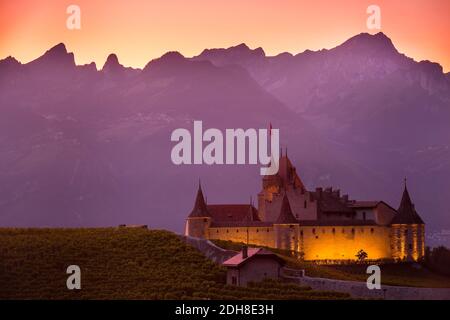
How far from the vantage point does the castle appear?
87.9 metres

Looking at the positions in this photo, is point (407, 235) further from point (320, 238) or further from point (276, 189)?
point (276, 189)

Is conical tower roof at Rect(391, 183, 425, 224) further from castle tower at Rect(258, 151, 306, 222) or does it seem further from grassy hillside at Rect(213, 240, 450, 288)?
castle tower at Rect(258, 151, 306, 222)

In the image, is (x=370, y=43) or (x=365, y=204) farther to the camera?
(x=370, y=43)

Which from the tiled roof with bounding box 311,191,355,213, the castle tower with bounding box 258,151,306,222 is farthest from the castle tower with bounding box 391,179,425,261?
the castle tower with bounding box 258,151,306,222

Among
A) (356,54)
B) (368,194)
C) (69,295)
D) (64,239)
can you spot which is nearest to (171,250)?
(64,239)

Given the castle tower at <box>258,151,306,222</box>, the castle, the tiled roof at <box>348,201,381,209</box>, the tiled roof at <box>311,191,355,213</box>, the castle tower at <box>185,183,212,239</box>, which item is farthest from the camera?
the tiled roof at <box>311,191,355,213</box>

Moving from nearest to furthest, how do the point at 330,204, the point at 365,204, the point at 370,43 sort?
the point at 365,204 → the point at 330,204 → the point at 370,43

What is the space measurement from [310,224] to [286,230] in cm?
297

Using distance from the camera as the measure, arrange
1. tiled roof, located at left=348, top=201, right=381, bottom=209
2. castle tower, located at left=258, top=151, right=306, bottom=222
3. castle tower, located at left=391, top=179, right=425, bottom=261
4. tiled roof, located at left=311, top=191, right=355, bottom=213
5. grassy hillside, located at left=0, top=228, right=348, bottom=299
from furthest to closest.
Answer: tiled roof, located at left=311, top=191, right=355, bottom=213
tiled roof, located at left=348, top=201, right=381, bottom=209
castle tower, located at left=258, top=151, right=306, bottom=222
castle tower, located at left=391, top=179, right=425, bottom=261
grassy hillside, located at left=0, top=228, right=348, bottom=299

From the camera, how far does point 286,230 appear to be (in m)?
87.2

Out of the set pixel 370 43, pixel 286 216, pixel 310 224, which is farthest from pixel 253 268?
pixel 370 43

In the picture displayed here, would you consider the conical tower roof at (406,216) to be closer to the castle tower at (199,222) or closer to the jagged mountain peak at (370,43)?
the castle tower at (199,222)
